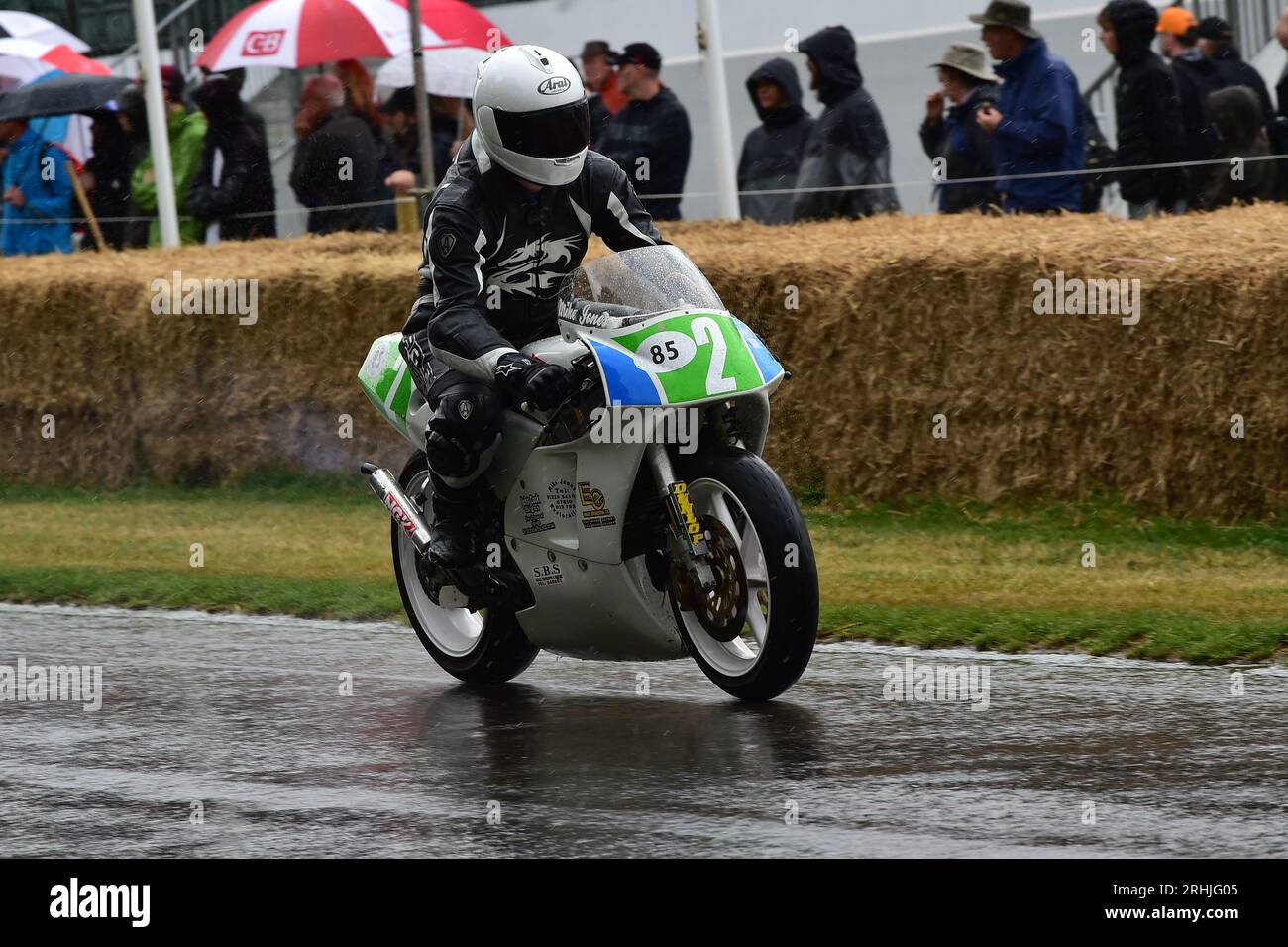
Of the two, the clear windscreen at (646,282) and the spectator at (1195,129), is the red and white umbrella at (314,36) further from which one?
the clear windscreen at (646,282)

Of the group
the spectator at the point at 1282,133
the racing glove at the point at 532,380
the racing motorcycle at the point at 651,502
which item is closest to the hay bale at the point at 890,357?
the spectator at the point at 1282,133

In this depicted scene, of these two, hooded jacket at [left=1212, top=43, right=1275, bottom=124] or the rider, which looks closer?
the rider

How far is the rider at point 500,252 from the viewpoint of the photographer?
7.30 meters

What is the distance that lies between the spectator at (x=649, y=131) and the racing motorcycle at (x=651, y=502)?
6.56 m

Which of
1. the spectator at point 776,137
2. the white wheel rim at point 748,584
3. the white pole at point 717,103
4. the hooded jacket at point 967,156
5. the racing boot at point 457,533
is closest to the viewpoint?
the white wheel rim at point 748,584

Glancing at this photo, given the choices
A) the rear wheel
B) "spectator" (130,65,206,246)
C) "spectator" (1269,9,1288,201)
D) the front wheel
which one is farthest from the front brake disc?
"spectator" (130,65,206,246)

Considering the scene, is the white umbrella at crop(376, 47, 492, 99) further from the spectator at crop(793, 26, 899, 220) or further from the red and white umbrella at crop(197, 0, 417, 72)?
the spectator at crop(793, 26, 899, 220)

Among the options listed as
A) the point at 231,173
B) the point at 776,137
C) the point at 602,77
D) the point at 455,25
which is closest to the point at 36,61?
the point at 455,25

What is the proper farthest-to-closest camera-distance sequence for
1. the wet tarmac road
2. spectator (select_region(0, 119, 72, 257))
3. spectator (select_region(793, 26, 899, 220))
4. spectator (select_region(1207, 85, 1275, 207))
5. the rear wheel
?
spectator (select_region(0, 119, 72, 257))
spectator (select_region(793, 26, 899, 220))
spectator (select_region(1207, 85, 1275, 207))
the rear wheel
the wet tarmac road

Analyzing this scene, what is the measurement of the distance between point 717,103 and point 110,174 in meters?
5.76

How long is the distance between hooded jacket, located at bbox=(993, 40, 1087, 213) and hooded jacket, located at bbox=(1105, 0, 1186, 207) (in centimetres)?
26

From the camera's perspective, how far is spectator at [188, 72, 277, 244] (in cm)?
1583

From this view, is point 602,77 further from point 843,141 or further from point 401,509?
point 401,509

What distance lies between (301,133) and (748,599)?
955 centimetres
